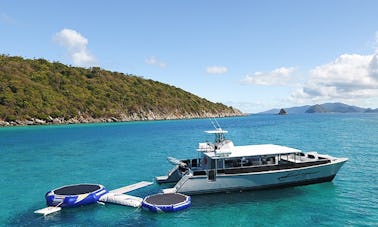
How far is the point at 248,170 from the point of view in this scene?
84.6ft

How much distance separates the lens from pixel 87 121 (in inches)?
5940

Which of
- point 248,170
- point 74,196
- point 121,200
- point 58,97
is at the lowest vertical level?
point 121,200

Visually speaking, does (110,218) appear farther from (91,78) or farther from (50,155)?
(91,78)

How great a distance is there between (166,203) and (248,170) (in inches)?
300

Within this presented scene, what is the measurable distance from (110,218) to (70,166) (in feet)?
75.7

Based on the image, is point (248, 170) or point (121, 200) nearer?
point (121, 200)

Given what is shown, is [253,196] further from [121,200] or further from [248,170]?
[121,200]

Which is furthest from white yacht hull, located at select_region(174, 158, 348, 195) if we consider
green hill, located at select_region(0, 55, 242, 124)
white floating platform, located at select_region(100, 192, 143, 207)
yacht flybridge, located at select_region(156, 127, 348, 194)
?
green hill, located at select_region(0, 55, 242, 124)

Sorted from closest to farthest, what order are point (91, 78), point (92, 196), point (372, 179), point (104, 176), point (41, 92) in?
point (92, 196)
point (372, 179)
point (104, 176)
point (41, 92)
point (91, 78)

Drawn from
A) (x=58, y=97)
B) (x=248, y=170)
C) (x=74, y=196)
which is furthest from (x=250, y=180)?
(x=58, y=97)

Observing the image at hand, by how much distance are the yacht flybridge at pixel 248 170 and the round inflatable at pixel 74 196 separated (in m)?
5.38

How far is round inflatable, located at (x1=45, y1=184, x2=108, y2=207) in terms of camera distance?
23.0 m

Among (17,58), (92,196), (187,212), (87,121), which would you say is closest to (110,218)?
(92,196)

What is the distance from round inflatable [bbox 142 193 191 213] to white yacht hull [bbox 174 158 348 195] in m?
1.59
